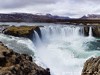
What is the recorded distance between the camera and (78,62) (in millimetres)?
31094

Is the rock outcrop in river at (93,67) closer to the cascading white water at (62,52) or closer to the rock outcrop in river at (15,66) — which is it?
the rock outcrop in river at (15,66)

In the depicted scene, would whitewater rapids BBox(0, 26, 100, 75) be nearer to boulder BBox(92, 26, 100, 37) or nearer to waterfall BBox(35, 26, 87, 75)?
waterfall BBox(35, 26, 87, 75)

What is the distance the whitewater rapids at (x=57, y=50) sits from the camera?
2878cm

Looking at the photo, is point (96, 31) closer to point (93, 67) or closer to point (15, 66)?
point (15, 66)

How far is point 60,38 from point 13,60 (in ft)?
96.5

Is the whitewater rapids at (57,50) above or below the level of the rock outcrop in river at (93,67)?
below

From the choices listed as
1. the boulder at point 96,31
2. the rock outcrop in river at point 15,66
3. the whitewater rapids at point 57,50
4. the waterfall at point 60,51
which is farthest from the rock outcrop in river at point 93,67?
the boulder at point 96,31

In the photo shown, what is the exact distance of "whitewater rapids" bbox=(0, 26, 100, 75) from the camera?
28.8 metres

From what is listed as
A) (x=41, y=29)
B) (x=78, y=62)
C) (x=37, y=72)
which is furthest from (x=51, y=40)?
(x=37, y=72)

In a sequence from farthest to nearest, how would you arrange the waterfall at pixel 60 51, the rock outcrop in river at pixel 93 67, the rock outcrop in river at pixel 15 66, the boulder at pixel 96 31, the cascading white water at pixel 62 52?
the boulder at pixel 96 31 → the cascading white water at pixel 62 52 → the waterfall at pixel 60 51 → the rock outcrop in river at pixel 15 66 → the rock outcrop in river at pixel 93 67

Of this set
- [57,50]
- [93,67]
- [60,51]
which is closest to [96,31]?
[57,50]

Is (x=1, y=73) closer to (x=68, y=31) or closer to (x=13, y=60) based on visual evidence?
(x=13, y=60)

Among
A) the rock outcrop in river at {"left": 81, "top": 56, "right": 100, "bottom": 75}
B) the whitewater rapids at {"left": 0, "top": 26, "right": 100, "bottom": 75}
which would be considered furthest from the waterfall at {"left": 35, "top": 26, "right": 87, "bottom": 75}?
the rock outcrop in river at {"left": 81, "top": 56, "right": 100, "bottom": 75}

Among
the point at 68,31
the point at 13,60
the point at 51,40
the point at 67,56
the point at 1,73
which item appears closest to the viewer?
the point at 1,73
